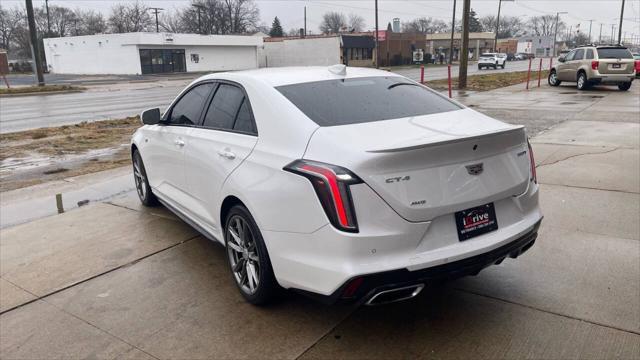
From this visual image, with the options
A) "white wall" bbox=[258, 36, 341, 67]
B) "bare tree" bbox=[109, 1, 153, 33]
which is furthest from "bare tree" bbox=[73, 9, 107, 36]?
"white wall" bbox=[258, 36, 341, 67]

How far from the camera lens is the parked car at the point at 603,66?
2034 cm

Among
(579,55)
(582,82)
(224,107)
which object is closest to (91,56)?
(579,55)

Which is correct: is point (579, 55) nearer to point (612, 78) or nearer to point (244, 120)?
point (612, 78)

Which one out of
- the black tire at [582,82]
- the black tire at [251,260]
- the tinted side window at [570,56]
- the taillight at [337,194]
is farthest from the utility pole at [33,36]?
the taillight at [337,194]

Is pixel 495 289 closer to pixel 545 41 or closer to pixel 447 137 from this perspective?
pixel 447 137

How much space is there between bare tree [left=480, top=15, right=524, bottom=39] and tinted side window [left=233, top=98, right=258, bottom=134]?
161532mm

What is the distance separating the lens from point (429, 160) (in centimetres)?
290

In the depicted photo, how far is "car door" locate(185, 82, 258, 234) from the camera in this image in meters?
3.72

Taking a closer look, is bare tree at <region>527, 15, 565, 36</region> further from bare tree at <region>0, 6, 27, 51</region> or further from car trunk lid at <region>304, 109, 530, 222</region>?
car trunk lid at <region>304, 109, 530, 222</region>

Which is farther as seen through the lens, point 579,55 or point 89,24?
point 89,24

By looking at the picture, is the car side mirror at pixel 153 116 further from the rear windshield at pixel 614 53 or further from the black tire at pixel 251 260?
the rear windshield at pixel 614 53

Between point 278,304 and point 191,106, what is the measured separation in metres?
2.10

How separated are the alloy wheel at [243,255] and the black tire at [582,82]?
21.1m

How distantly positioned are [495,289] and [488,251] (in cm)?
88
